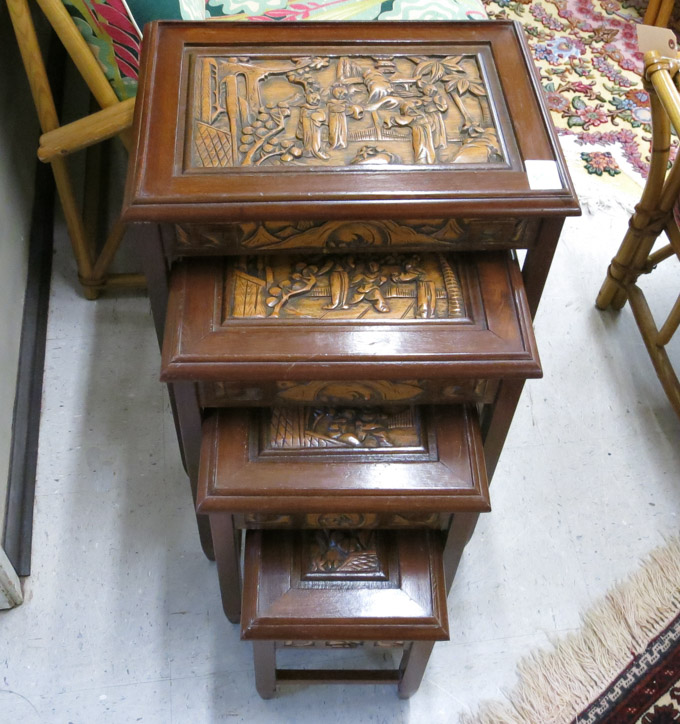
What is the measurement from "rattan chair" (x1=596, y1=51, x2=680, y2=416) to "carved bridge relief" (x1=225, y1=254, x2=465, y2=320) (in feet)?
1.71

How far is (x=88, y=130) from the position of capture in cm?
128

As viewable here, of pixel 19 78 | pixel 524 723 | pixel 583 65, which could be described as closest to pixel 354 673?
pixel 524 723

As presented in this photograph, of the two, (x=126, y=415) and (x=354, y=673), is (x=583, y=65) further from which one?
(x=354, y=673)

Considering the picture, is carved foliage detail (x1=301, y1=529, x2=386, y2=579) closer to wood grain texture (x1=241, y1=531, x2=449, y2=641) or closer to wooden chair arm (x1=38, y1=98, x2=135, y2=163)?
wood grain texture (x1=241, y1=531, x2=449, y2=641)

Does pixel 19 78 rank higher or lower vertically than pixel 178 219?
lower

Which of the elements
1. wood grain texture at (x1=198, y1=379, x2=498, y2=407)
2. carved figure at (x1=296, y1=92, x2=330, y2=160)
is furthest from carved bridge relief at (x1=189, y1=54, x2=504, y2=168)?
wood grain texture at (x1=198, y1=379, x2=498, y2=407)

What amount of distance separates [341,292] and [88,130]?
2.05ft

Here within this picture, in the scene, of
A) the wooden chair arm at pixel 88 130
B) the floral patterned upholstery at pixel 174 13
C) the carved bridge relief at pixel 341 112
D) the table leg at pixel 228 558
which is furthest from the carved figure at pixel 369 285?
the wooden chair arm at pixel 88 130

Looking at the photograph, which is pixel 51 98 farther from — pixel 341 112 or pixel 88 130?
pixel 341 112

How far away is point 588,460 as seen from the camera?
1.40 metres

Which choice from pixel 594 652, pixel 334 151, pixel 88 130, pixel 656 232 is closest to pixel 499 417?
pixel 334 151

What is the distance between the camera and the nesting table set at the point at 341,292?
852 millimetres

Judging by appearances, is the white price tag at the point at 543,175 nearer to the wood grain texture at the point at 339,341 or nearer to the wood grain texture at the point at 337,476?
the wood grain texture at the point at 339,341

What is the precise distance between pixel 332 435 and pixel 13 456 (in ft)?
2.16
